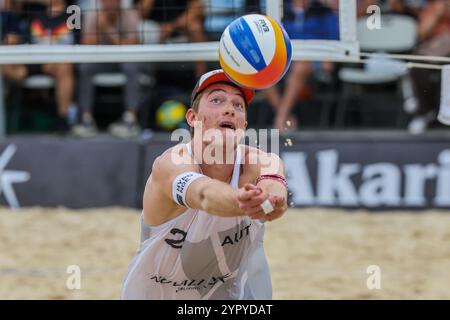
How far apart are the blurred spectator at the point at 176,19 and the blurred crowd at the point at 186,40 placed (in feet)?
0.03

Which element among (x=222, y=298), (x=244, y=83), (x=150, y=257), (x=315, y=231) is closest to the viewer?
(x=244, y=83)

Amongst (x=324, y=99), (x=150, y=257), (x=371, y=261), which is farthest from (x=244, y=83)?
(x=324, y=99)

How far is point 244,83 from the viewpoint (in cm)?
342

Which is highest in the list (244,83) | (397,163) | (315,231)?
(244,83)

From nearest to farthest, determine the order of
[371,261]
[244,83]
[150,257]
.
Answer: [244,83] → [150,257] → [371,261]

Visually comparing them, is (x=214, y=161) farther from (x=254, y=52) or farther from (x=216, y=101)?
(x=254, y=52)

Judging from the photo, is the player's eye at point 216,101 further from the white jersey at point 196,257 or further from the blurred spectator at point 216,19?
the blurred spectator at point 216,19

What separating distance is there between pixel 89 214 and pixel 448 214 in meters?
3.55

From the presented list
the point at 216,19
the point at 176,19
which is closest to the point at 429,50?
the point at 216,19

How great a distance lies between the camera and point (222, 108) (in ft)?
11.0

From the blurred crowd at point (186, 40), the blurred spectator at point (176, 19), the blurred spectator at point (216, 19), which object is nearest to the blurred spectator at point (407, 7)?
the blurred crowd at point (186, 40)

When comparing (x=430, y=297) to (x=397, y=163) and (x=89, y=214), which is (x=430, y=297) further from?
(x=89, y=214)

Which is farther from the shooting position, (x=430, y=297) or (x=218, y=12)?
(x=218, y=12)

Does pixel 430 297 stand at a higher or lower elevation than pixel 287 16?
lower
